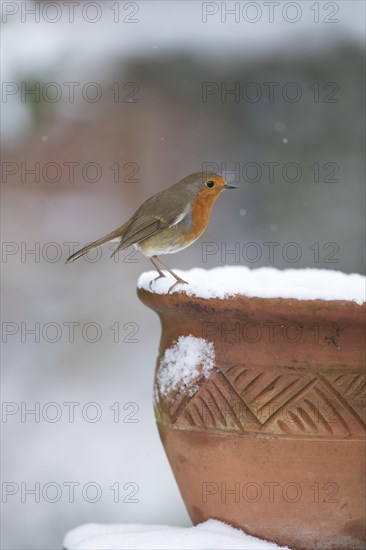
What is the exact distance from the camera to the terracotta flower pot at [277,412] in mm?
2256

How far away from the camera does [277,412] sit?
2.27 m

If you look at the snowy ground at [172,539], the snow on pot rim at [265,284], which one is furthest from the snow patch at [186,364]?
the snowy ground at [172,539]

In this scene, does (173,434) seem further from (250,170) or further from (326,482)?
(250,170)

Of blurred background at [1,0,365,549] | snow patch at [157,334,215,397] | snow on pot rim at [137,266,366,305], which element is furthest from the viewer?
blurred background at [1,0,365,549]

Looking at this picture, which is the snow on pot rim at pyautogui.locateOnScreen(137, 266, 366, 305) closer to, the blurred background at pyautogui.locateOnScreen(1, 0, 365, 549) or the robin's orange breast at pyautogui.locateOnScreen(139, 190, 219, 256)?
the robin's orange breast at pyautogui.locateOnScreen(139, 190, 219, 256)

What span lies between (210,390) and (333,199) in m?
4.32

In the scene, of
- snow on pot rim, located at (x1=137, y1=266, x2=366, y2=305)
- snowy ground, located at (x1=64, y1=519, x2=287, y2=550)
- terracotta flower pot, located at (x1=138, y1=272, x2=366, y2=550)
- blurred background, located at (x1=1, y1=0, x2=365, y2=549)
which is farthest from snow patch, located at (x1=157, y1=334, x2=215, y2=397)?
blurred background, located at (x1=1, y1=0, x2=365, y2=549)

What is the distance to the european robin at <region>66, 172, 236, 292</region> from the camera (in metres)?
2.80

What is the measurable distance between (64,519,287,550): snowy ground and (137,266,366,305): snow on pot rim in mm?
639

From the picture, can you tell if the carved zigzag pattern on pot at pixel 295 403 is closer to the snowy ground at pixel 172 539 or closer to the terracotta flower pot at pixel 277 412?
the terracotta flower pot at pixel 277 412

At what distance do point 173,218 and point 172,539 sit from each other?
101 centimetres

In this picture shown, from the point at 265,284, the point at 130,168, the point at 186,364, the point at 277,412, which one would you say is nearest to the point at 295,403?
the point at 277,412

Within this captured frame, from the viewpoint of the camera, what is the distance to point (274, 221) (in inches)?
252

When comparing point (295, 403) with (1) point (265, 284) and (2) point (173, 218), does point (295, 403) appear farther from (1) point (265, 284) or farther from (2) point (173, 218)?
(2) point (173, 218)
